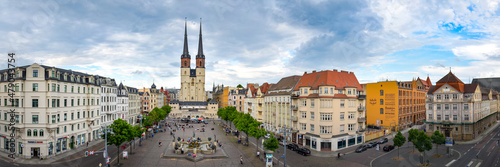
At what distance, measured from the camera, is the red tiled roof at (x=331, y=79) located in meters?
58.1

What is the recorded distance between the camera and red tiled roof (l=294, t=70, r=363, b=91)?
190 ft

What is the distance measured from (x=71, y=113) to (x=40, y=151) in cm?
987

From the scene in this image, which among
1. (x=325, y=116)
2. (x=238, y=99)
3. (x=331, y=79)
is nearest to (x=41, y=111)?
(x=325, y=116)

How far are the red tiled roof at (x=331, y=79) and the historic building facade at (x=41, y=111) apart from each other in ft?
162

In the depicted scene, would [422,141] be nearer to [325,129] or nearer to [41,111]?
[325,129]

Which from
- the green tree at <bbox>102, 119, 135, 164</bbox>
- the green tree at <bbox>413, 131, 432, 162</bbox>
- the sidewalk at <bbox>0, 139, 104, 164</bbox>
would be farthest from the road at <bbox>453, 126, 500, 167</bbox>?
the sidewalk at <bbox>0, 139, 104, 164</bbox>

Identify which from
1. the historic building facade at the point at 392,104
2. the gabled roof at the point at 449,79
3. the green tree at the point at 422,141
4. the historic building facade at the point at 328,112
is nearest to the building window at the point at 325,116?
the historic building facade at the point at 328,112

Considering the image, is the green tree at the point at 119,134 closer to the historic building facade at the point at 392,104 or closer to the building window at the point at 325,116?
the building window at the point at 325,116

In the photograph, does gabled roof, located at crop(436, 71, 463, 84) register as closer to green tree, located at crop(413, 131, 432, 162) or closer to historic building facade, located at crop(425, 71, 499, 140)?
historic building facade, located at crop(425, 71, 499, 140)

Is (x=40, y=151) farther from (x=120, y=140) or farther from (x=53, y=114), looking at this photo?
(x=120, y=140)

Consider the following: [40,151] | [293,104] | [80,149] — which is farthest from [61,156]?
[293,104]

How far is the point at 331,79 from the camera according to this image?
58250 mm

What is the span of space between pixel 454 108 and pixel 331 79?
32487mm

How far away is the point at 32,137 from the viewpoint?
49.3 m
